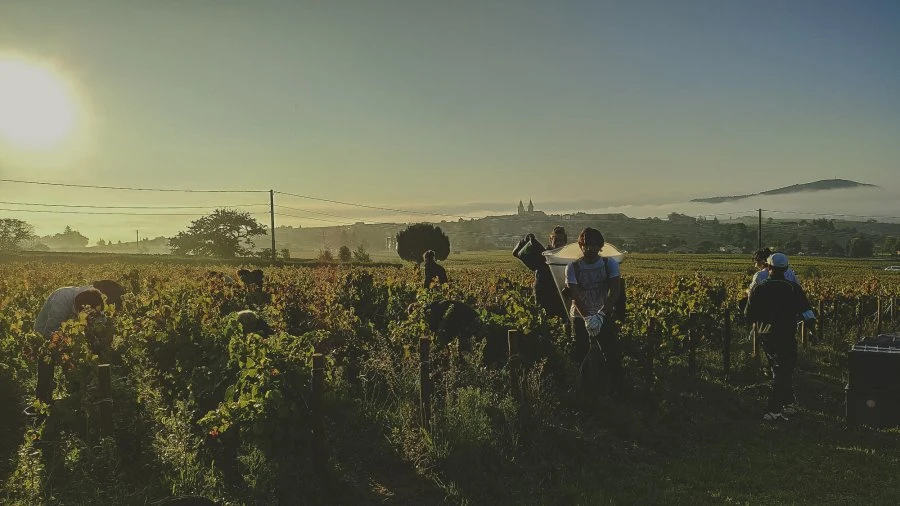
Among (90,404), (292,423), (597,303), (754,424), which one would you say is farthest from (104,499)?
(754,424)

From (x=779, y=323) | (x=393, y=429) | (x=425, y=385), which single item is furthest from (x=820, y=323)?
(x=393, y=429)

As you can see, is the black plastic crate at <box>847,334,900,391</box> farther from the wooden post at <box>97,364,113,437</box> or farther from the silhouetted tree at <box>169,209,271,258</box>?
the silhouetted tree at <box>169,209,271,258</box>

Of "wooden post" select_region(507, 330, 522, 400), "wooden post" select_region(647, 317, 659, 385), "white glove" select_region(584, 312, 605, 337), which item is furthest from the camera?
"wooden post" select_region(647, 317, 659, 385)

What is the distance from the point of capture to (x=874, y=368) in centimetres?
684

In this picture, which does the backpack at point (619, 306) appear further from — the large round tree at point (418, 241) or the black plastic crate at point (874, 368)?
the large round tree at point (418, 241)

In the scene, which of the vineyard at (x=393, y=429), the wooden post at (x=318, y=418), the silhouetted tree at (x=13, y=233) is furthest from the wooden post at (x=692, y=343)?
the silhouetted tree at (x=13, y=233)

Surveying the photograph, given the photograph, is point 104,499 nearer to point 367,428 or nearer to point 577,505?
point 367,428

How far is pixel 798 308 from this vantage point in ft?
24.2

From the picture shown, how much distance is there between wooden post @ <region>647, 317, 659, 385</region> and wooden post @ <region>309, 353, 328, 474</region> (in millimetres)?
4697

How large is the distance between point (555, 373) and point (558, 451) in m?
1.48

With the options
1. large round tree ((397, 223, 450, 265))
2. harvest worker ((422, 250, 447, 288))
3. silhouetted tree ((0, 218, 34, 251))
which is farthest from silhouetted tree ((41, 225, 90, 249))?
harvest worker ((422, 250, 447, 288))

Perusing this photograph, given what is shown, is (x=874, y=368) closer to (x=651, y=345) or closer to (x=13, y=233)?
(x=651, y=345)

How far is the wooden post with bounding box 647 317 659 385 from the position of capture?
774 cm

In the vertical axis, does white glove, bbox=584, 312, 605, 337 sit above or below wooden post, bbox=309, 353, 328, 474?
above
